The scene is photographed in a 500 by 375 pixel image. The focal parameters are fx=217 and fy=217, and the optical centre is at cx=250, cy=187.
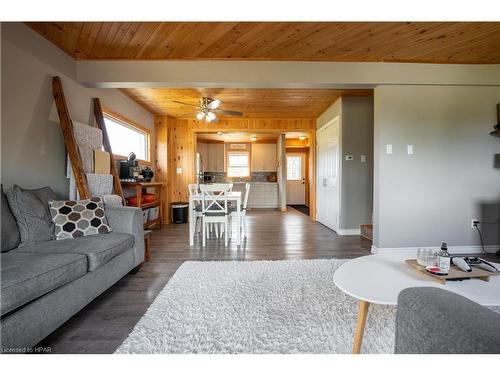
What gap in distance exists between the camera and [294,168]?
8930mm

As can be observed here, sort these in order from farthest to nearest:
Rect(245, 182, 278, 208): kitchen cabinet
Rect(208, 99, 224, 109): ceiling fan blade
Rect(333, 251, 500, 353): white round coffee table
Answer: Rect(245, 182, 278, 208): kitchen cabinet < Rect(208, 99, 224, 109): ceiling fan blade < Rect(333, 251, 500, 353): white round coffee table

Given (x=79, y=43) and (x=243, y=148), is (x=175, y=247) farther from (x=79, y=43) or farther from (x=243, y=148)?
(x=243, y=148)

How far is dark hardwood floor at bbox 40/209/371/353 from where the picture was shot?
1.32 meters

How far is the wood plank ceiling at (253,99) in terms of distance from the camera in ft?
12.0

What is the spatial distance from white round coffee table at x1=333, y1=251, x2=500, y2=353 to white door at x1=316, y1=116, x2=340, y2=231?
2741 mm

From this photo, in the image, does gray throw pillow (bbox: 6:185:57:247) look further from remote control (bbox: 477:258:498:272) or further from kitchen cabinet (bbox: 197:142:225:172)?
kitchen cabinet (bbox: 197:142:225:172)

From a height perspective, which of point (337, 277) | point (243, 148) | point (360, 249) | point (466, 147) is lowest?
point (360, 249)

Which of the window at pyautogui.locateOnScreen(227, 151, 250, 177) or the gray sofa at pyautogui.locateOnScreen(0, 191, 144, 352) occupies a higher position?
the window at pyautogui.locateOnScreen(227, 151, 250, 177)

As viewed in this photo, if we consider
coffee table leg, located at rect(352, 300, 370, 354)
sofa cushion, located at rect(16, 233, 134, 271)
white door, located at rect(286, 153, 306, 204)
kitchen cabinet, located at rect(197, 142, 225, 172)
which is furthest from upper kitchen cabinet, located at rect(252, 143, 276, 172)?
coffee table leg, located at rect(352, 300, 370, 354)

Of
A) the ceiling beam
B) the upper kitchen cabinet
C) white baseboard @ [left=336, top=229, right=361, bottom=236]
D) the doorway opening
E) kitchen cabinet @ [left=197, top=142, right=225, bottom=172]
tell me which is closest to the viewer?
the ceiling beam

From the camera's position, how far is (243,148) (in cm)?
805

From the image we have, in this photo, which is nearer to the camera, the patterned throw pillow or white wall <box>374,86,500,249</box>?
the patterned throw pillow

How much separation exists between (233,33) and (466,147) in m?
3.23
